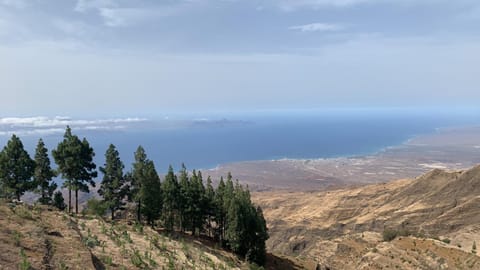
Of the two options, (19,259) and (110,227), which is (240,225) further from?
(19,259)

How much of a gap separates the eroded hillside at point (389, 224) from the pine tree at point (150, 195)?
76.7 ft

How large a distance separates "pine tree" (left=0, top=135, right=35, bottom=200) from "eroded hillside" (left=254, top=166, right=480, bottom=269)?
1524 inches

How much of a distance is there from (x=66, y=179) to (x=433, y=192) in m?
88.3

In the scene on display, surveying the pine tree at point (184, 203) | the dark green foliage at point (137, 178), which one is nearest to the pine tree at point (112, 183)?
the dark green foliage at point (137, 178)

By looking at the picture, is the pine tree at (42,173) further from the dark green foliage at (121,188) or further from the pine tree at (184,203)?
the pine tree at (184,203)

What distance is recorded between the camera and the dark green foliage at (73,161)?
4475 centimetres

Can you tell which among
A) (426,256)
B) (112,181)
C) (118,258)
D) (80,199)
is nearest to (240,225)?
(112,181)

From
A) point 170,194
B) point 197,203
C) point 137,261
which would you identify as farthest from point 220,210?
point 137,261

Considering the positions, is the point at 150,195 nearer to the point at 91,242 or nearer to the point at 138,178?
the point at 138,178

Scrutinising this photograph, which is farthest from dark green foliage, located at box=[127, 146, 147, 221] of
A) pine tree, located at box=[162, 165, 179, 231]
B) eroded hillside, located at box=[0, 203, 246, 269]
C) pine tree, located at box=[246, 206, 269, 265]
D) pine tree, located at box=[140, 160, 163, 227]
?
pine tree, located at box=[246, 206, 269, 265]

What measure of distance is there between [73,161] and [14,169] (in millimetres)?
6415

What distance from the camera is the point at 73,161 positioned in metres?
44.8

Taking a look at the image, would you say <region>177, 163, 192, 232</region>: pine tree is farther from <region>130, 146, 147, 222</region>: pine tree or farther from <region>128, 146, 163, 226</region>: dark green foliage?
<region>130, 146, 147, 222</region>: pine tree

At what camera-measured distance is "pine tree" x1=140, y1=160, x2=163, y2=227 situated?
149 ft
